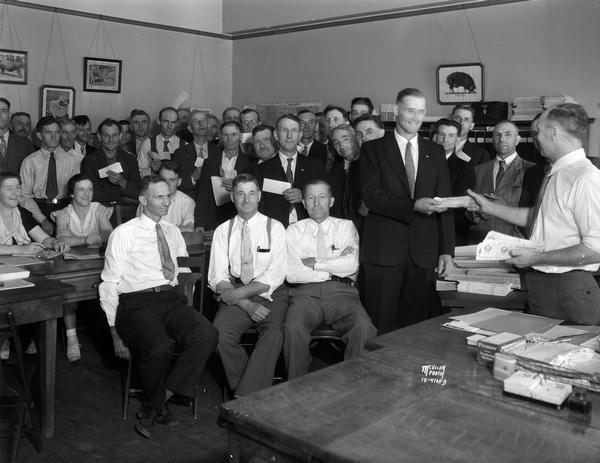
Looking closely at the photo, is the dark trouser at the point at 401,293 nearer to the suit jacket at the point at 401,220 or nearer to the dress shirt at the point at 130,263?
the suit jacket at the point at 401,220

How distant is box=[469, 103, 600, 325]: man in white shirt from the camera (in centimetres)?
301

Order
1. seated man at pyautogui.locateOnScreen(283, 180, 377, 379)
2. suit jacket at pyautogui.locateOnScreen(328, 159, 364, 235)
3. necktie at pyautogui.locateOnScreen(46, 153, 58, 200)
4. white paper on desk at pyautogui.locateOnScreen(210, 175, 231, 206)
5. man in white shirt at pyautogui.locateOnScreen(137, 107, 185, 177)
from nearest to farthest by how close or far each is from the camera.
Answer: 1. seated man at pyautogui.locateOnScreen(283, 180, 377, 379)
2. suit jacket at pyautogui.locateOnScreen(328, 159, 364, 235)
3. white paper on desk at pyautogui.locateOnScreen(210, 175, 231, 206)
4. necktie at pyautogui.locateOnScreen(46, 153, 58, 200)
5. man in white shirt at pyautogui.locateOnScreen(137, 107, 185, 177)

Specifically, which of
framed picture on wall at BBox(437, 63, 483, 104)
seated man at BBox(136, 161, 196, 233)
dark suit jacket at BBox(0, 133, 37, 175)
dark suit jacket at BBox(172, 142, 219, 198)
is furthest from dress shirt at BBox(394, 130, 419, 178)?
dark suit jacket at BBox(0, 133, 37, 175)

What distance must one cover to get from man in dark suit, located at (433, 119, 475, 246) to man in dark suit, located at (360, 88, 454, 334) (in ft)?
2.64

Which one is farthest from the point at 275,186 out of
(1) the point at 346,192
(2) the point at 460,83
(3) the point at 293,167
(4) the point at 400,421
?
(2) the point at 460,83

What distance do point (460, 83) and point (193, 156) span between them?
343cm

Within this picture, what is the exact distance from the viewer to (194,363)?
3984 mm

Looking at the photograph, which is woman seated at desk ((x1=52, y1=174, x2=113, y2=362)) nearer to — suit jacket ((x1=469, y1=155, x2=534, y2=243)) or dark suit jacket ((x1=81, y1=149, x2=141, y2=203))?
dark suit jacket ((x1=81, y1=149, x2=141, y2=203))

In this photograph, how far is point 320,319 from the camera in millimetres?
4344

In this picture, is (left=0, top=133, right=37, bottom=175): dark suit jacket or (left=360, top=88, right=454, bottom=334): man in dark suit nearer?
(left=360, top=88, right=454, bottom=334): man in dark suit

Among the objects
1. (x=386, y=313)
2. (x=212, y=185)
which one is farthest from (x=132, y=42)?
(x=386, y=313)

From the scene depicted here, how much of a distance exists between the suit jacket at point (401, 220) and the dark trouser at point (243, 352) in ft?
2.49

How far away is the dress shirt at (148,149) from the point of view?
873 cm

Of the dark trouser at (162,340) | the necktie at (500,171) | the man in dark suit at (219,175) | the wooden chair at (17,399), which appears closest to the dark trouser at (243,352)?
the dark trouser at (162,340)
